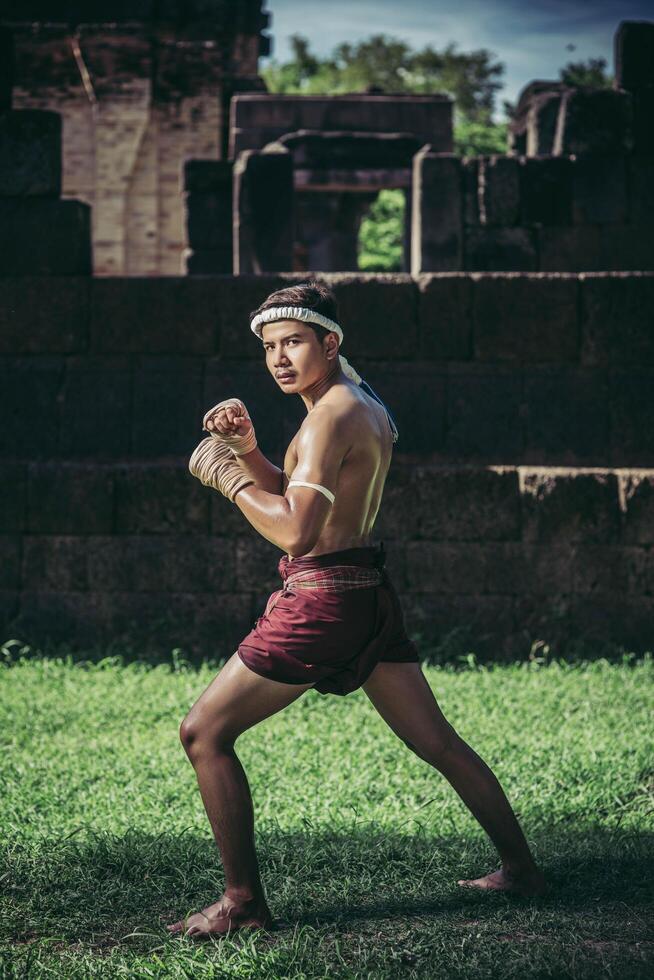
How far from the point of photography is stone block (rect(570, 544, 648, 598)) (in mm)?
7430

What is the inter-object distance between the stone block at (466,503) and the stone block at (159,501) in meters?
1.38

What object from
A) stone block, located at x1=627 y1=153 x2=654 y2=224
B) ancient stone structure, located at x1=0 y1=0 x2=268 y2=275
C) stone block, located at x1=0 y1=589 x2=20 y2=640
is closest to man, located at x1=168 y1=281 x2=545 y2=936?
stone block, located at x1=0 y1=589 x2=20 y2=640

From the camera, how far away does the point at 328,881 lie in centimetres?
398

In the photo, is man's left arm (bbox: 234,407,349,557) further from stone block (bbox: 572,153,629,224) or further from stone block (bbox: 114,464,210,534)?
stone block (bbox: 572,153,629,224)

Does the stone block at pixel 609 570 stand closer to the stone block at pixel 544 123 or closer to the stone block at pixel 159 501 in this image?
the stone block at pixel 159 501

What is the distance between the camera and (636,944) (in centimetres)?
342

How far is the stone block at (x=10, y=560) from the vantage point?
7.80 metres

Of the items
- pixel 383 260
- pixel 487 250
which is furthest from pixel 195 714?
pixel 383 260

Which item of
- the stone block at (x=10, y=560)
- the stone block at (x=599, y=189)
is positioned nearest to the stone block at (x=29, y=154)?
the stone block at (x=10, y=560)

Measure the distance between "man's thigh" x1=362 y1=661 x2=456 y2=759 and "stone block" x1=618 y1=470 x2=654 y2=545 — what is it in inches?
159

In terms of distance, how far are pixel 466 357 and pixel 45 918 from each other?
517 centimetres

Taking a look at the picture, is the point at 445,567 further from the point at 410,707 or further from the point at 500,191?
the point at 410,707

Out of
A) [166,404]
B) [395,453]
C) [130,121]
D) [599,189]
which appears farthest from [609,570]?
[130,121]

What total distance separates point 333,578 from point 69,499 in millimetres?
4568
